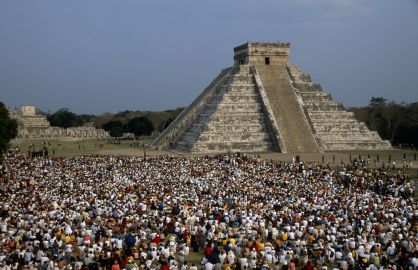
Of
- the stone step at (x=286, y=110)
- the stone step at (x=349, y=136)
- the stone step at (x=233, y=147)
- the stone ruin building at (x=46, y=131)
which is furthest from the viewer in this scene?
the stone ruin building at (x=46, y=131)

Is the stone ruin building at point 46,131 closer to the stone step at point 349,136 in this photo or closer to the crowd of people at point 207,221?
the stone step at point 349,136

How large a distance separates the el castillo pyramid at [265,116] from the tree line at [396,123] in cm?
883

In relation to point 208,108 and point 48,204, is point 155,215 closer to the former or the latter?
point 48,204

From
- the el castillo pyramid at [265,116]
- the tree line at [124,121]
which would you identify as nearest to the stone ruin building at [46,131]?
the tree line at [124,121]

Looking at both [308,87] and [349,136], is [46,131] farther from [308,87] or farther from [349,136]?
[349,136]

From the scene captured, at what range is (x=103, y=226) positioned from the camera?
51.3 ft

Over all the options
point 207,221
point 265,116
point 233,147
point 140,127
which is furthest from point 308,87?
point 207,221

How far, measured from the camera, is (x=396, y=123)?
5800 cm

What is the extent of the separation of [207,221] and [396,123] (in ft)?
154

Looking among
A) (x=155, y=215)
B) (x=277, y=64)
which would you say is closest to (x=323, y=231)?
(x=155, y=215)

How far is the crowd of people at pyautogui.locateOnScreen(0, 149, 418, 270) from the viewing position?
42.5ft

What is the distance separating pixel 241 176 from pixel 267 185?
2729 mm

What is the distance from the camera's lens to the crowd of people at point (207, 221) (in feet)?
42.5

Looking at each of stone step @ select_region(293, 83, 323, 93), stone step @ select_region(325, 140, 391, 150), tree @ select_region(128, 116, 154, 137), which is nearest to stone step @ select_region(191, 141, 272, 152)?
stone step @ select_region(325, 140, 391, 150)
